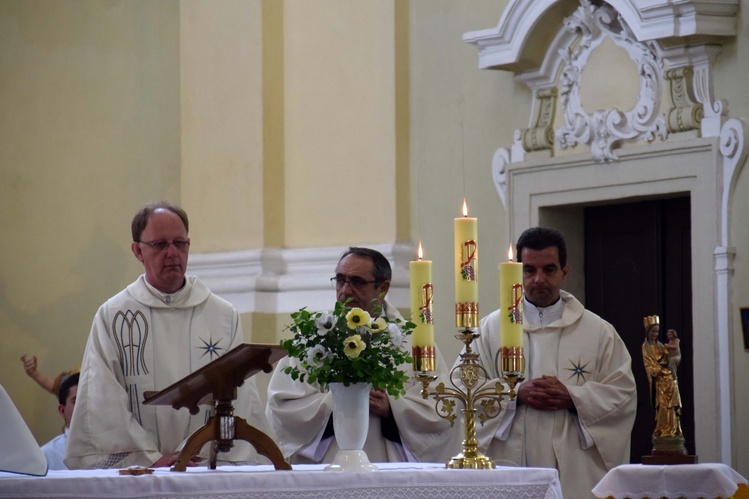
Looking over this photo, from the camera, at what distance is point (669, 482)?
5.41 meters

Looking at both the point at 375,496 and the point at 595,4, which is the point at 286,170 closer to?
the point at 595,4

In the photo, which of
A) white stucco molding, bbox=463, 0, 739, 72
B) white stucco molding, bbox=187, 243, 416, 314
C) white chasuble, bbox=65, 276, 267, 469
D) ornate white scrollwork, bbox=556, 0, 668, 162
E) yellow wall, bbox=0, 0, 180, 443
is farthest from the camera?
yellow wall, bbox=0, 0, 180, 443

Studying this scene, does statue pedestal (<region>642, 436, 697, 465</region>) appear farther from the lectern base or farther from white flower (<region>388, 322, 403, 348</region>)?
the lectern base

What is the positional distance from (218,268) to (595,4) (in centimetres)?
305

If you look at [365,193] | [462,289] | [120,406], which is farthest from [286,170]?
[462,289]

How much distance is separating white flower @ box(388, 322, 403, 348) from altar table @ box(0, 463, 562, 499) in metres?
0.39

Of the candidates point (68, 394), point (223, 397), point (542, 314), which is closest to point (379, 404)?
point (542, 314)

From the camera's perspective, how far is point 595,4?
8.15 metres

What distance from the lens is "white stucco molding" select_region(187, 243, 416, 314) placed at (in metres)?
9.24

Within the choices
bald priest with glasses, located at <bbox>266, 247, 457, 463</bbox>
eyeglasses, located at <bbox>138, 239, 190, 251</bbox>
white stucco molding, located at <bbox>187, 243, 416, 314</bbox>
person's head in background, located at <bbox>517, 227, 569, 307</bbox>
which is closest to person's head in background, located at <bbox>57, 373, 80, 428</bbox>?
white stucco molding, located at <bbox>187, 243, 416, 314</bbox>

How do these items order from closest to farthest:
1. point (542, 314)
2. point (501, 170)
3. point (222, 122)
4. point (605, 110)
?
point (542, 314)
point (605, 110)
point (501, 170)
point (222, 122)

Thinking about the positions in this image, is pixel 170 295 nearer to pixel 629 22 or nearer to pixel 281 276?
pixel 629 22

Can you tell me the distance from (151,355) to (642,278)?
363cm

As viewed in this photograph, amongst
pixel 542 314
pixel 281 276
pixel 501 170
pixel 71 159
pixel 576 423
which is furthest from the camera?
pixel 71 159
